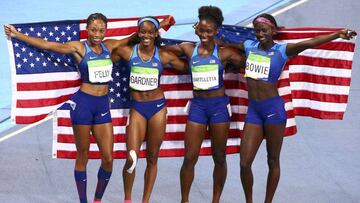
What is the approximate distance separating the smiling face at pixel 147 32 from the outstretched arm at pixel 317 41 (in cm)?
148

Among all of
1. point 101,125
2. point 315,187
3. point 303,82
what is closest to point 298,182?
point 315,187

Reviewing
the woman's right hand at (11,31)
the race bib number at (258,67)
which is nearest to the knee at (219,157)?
the race bib number at (258,67)

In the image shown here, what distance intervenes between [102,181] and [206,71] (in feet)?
5.64

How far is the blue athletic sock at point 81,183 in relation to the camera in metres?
9.45

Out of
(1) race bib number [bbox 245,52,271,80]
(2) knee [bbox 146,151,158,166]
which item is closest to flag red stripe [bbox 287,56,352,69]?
(1) race bib number [bbox 245,52,271,80]

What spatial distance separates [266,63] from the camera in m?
9.09

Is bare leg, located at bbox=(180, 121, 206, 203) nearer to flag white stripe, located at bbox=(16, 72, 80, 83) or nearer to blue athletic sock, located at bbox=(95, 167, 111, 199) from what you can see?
blue athletic sock, located at bbox=(95, 167, 111, 199)

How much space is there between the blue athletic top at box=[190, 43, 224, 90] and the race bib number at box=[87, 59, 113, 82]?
3.07 feet

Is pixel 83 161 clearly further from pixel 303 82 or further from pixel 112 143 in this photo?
pixel 303 82

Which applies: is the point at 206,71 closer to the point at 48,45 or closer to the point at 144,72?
the point at 144,72

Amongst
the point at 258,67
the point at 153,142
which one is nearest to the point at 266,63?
the point at 258,67

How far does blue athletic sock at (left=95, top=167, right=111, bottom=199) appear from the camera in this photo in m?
9.46

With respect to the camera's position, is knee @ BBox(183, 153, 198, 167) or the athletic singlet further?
knee @ BBox(183, 153, 198, 167)

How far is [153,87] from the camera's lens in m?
9.30
